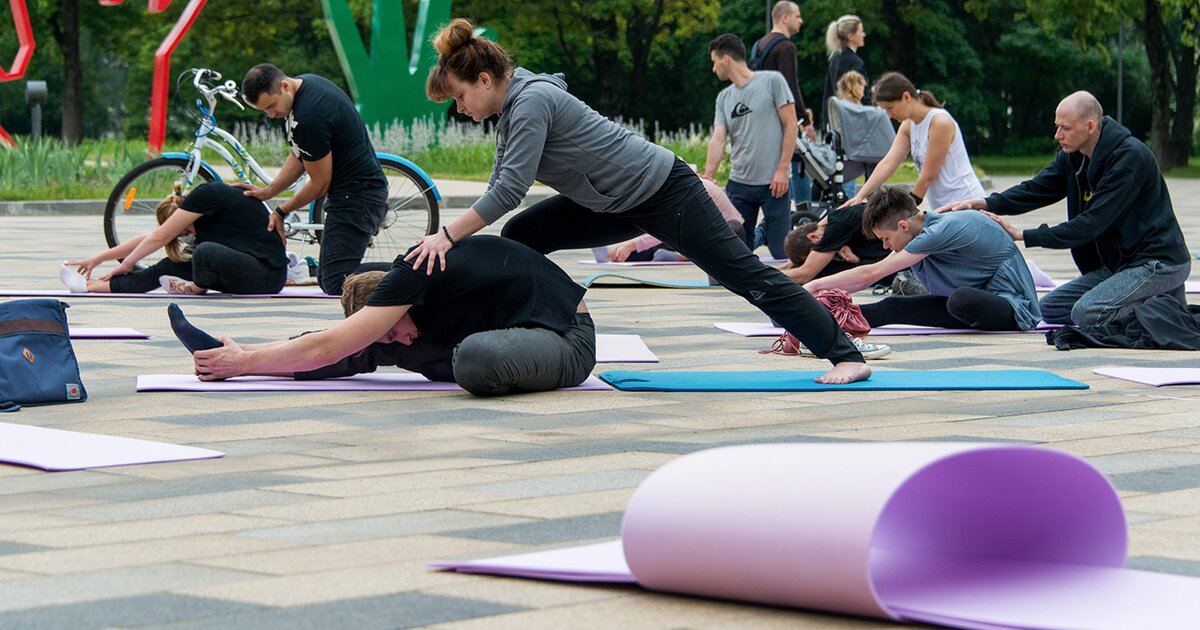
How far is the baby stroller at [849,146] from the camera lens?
47.0 ft

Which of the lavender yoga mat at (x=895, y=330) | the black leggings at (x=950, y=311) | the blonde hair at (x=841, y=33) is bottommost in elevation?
the lavender yoga mat at (x=895, y=330)

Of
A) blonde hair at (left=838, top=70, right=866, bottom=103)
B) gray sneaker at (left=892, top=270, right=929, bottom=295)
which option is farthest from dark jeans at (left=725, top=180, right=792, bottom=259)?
gray sneaker at (left=892, top=270, right=929, bottom=295)

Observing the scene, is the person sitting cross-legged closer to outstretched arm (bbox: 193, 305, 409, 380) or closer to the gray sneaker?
the gray sneaker

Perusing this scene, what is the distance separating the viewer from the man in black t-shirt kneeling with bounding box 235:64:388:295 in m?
9.59

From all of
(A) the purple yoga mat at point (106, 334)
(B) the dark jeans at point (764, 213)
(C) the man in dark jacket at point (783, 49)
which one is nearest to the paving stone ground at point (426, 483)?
(A) the purple yoga mat at point (106, 334)

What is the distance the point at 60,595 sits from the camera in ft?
11.7

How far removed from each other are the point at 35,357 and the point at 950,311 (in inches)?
185

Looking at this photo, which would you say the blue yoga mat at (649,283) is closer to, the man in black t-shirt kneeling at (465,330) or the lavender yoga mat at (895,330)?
the lavender yoga mat at (895,330)

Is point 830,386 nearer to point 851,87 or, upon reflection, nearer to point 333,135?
point 333,135

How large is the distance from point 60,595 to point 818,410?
132 inches

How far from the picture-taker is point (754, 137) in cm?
1253

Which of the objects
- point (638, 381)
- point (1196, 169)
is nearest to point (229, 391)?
point (638, 381)

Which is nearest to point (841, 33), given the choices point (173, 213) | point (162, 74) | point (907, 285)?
point (907, 285)

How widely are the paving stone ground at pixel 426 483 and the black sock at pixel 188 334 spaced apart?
0.25 metres
